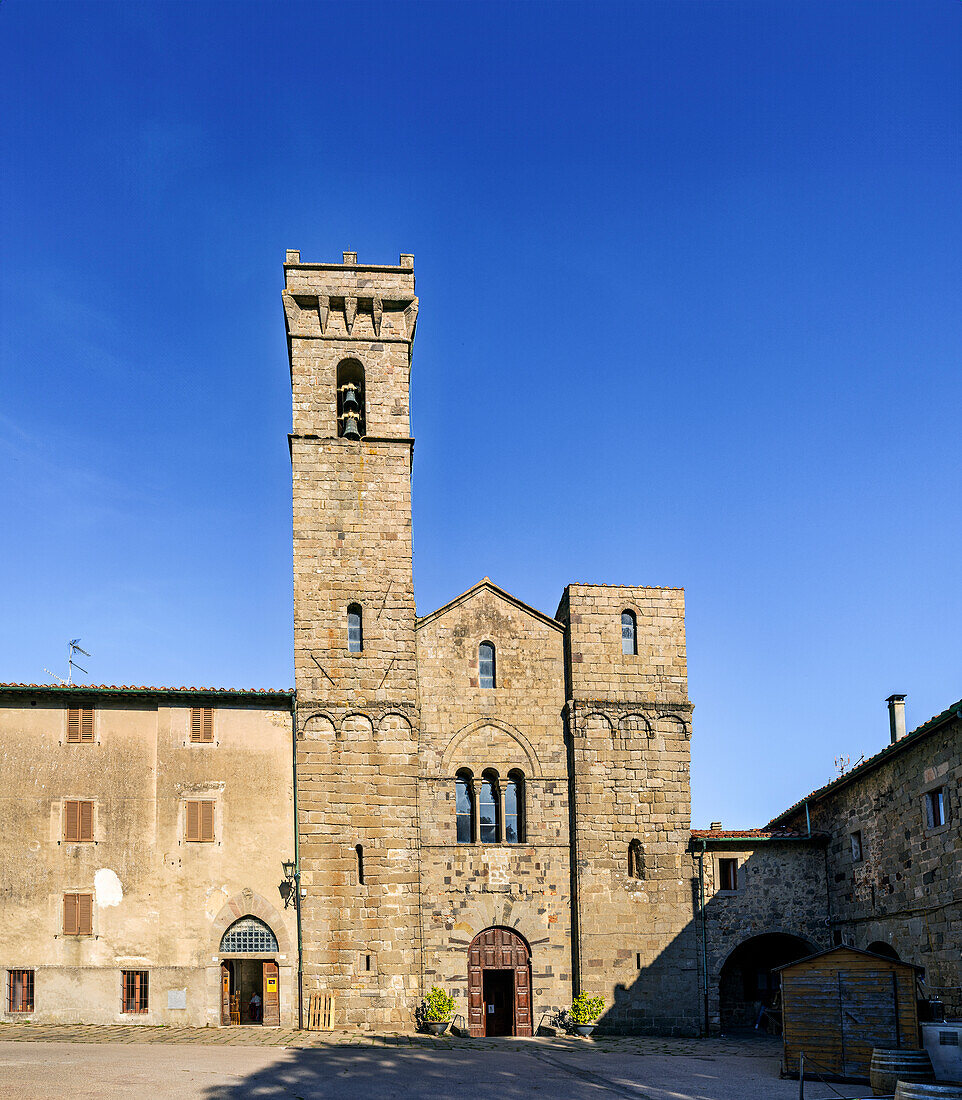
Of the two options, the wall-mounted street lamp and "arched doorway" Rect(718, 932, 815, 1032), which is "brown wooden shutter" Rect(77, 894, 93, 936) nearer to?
the wall-mounted street lamp

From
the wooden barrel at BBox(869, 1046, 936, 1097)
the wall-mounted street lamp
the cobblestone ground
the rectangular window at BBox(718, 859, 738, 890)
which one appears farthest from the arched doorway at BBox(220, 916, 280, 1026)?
the wooden barrel at BBox(869, 1046, 936, 1097)

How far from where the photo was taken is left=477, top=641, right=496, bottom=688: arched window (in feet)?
103

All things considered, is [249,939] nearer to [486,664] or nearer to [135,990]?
[135,990]

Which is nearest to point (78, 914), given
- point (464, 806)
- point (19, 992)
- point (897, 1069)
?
point (19, 992)

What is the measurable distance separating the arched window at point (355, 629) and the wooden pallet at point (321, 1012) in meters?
8.78

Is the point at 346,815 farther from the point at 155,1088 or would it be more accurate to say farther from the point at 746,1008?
the point at 746,1008

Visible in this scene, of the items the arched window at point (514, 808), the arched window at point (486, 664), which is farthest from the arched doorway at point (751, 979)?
the arched window at point (486, 664)

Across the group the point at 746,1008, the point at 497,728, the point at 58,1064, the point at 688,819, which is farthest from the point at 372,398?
the point at 746,1008

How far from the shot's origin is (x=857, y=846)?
29.7 metres

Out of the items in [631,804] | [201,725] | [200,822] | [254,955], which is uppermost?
[201,725]

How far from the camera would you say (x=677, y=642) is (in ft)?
107

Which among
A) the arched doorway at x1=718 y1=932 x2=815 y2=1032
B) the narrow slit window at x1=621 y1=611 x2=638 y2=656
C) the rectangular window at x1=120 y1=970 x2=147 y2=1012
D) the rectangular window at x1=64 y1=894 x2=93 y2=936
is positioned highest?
the narrow slit window at x1=621 y1=611 x2=638 y2=656

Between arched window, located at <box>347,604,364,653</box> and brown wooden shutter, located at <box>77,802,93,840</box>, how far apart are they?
7.67 meters

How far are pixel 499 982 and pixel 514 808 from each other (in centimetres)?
445
